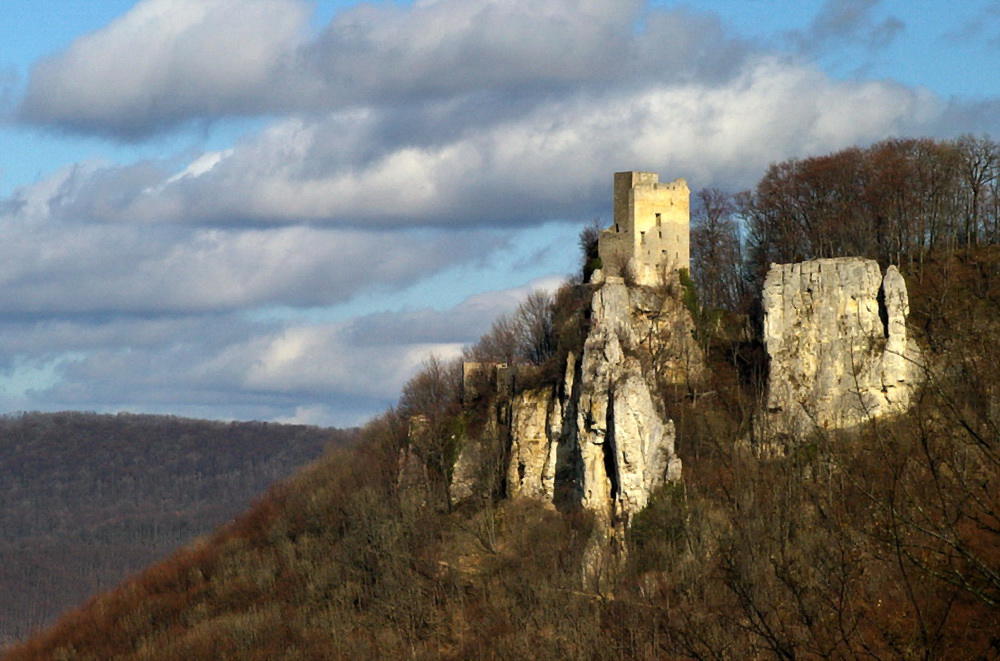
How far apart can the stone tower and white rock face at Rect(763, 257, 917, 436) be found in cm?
373

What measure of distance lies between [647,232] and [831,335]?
7536 millimetres

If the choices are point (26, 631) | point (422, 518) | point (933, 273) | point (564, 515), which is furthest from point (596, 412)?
point (26, 631)

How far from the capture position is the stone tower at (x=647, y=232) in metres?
61.5

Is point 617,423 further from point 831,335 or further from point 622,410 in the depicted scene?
point 831,335

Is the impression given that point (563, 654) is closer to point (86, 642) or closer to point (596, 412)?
point (596, 412)

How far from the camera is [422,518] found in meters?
63.8

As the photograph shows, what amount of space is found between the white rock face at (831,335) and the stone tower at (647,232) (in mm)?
3734

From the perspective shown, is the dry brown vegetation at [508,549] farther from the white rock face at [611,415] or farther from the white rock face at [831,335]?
the white rock face at [831,335]

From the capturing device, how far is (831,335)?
59.8 metres

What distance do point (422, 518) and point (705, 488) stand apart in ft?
39.0

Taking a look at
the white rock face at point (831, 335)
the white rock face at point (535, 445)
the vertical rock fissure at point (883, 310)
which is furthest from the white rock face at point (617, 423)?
the vertical rock fissure at point (883, 310)

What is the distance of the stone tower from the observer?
202 ft

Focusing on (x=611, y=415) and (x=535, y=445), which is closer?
(x=611, y=415)

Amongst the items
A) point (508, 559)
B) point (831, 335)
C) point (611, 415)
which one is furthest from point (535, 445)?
point (831, 335)
